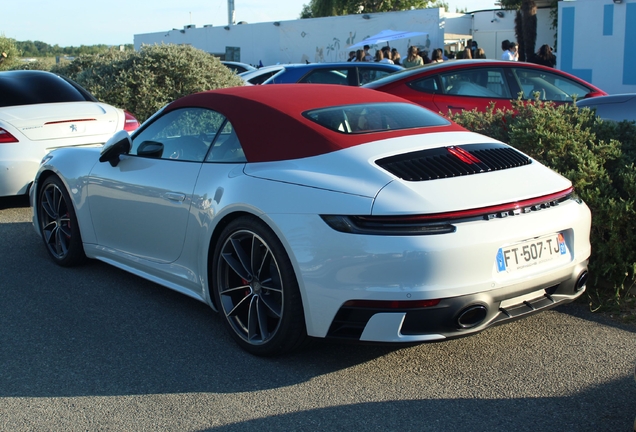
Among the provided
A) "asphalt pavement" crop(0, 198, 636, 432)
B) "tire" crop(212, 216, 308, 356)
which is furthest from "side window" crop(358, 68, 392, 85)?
"tire" crop(212, 216, 308, 356)

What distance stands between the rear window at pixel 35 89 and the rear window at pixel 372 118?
4938mm

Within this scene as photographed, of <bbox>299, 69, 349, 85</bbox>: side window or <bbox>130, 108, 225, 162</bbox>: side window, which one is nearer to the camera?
<bbox>130, 108, 225, 162</bbox>: side window

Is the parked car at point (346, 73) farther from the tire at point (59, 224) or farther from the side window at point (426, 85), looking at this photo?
the tire at point (59, 224)

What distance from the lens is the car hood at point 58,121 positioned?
7.38m

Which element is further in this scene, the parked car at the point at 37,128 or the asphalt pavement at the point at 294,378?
the parked car at the point at 37,128

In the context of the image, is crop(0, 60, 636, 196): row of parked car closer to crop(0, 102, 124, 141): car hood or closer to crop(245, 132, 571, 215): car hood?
crop(0, 102, 124, 141): car hood

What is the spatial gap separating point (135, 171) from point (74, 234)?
1.04m

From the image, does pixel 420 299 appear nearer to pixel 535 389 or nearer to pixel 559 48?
pixel 535 389

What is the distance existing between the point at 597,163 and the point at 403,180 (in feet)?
7.23

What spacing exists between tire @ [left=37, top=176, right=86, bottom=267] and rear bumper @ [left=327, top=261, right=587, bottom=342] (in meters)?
2.80

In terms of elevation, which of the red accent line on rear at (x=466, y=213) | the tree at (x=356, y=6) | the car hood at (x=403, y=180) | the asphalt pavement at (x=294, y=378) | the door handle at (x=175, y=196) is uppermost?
the tree at (x=356, y=6)

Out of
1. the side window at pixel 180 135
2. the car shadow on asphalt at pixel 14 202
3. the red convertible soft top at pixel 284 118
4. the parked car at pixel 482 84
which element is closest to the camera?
the red convertible soft top at pixel 284 118

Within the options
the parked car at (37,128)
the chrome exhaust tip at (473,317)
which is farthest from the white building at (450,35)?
the chrome exhaust tip at (473,317)

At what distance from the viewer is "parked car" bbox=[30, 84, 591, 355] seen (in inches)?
131
